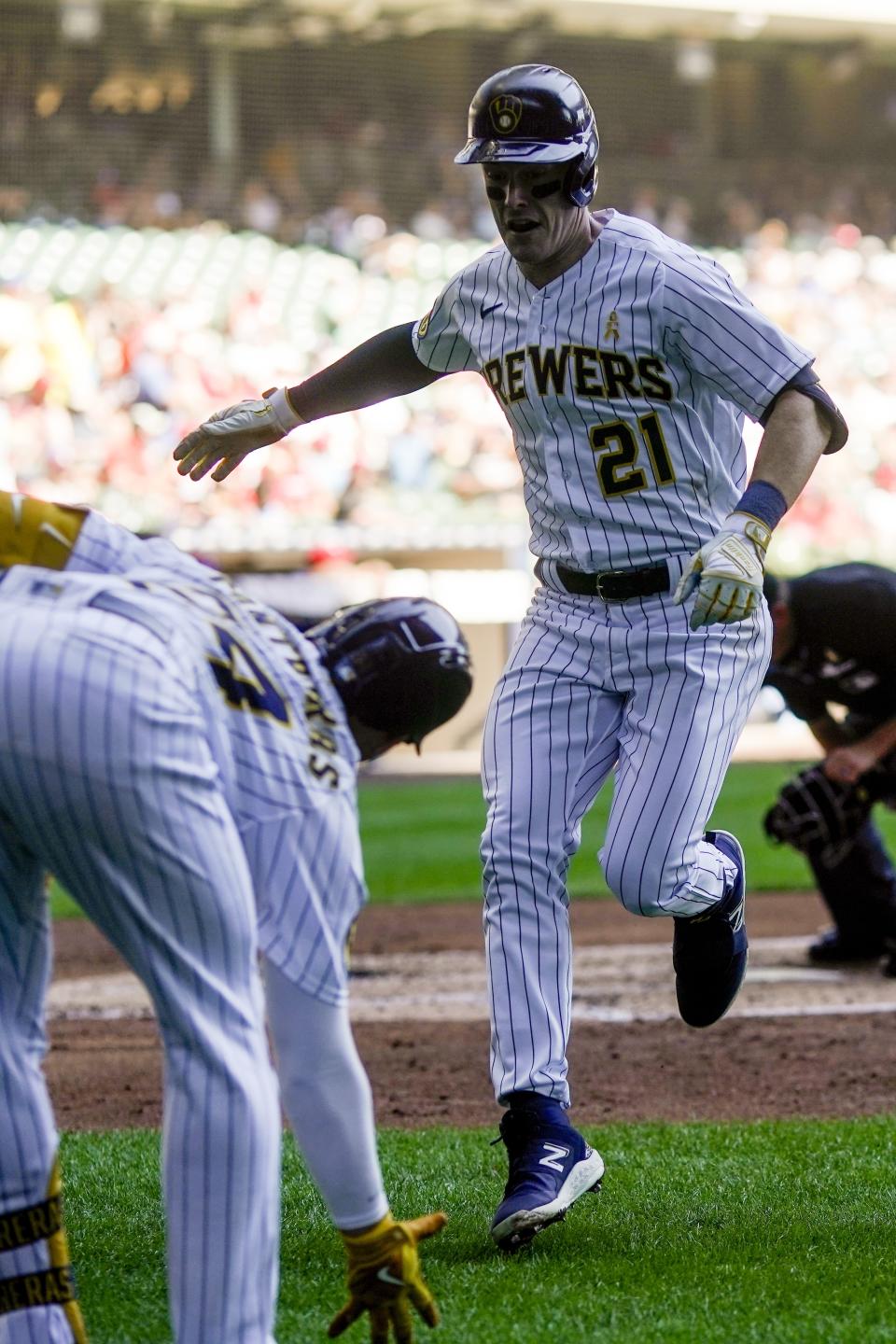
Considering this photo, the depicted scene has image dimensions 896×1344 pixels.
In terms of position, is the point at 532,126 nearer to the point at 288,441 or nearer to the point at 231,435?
the point at 231,435

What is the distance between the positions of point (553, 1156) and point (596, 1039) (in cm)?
202

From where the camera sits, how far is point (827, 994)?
221 inches

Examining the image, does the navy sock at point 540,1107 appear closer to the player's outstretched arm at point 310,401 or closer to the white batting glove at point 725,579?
the white batting glove at point 725,579

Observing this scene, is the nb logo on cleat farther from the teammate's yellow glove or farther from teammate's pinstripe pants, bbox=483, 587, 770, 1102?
the teammate's yellow glove

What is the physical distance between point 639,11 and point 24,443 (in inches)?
412

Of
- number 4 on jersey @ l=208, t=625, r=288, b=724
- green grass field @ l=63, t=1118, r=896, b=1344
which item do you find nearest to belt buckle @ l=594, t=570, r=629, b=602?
green grass field @ l=63, t=1118, r=896, b=1344

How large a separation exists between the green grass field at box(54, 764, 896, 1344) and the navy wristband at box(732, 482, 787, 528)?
4.12 ft

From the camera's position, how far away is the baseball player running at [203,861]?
1.97 meters

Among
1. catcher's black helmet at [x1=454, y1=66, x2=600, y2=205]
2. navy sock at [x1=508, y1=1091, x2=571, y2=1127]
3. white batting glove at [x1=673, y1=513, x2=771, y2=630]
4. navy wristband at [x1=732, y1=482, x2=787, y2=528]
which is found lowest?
navy sock at [x1=508, y1=1091, x2=571, y2=1127]

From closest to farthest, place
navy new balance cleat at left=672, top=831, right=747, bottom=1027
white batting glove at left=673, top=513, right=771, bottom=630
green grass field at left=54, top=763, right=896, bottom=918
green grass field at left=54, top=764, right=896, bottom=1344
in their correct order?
green grass field at left=54, top=764, right=896, bottom=1344
white batting glove at left=673, top=513, right=771, bottom=630
navy new balance cleat at left=672, top=831, right=747, bottom=1027
green grass field at left=54, top=763, right=896, bottom=918

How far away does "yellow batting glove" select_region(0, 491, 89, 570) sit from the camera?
2.22m

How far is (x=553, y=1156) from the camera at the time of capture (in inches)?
120

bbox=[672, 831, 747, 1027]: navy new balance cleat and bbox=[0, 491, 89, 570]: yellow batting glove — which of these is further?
bbox=[672, 831, 747, 1027]: navy new balance cleat

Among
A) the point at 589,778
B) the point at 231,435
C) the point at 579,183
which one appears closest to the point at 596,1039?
the point at 589,778
